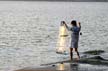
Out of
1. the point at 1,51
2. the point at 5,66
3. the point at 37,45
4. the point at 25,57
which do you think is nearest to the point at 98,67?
the point at 5,66

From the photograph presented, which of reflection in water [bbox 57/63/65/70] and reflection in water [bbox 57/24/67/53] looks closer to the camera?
reflection in water [bbox 57/63/65/70]

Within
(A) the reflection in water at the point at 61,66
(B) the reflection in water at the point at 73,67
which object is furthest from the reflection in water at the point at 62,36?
(B) the reflection in water at the point at 73,67

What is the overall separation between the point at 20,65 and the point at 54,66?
29.3 feet

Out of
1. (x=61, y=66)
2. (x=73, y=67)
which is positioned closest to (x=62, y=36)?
(x=61, y=66)

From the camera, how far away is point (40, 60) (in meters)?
35.6

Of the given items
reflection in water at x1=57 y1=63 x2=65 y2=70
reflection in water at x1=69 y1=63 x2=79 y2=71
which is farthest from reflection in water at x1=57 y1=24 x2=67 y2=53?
reflection in water at x1=69 y1=63 x2=79 y2=71

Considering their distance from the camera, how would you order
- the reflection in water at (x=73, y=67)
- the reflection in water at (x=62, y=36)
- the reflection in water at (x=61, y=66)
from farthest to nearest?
1. the reflection in water at (x=62, y=36)
2. the reflection in water at (x=61, y=66)
3. the reflection in water at (x=73, y=67)

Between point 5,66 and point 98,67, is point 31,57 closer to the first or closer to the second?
point 5,66

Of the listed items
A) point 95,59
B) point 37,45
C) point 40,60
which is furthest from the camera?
point 37,45

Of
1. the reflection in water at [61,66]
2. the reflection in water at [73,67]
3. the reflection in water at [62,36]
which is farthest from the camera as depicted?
the reflection in water at [62,36]

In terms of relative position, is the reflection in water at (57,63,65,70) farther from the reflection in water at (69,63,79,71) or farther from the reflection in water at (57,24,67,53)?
the reflection in water at (57,24,67,53)

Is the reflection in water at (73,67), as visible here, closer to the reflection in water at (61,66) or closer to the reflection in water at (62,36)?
the reflection in water at (61,66)

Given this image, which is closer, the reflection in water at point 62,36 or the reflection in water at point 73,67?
the reflection in water at point 73,67

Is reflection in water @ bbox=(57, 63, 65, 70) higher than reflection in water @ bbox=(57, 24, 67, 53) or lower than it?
lower
